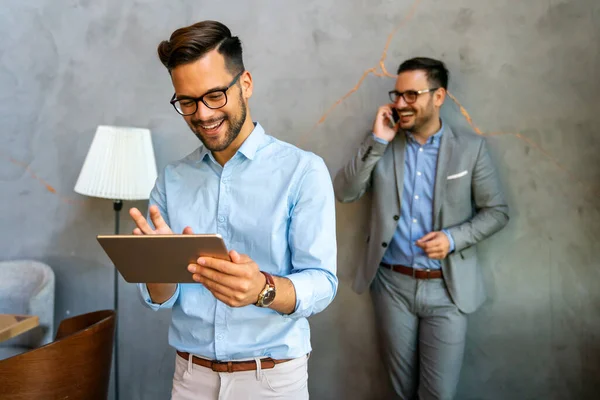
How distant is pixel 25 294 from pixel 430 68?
228 cm

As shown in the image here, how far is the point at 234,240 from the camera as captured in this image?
1427 millimetres

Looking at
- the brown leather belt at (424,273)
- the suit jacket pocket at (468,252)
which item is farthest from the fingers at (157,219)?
the suit jacket pocket at (468,252)

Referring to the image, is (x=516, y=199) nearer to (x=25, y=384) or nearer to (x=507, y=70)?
(x=507, y=70)

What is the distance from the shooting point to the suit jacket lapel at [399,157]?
2324 mm

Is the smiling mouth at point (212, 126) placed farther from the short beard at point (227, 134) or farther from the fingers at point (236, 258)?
the fingers at point (236, 258)

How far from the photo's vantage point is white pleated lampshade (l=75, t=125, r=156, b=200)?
8.03 feet

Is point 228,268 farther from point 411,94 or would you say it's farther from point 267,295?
point 411,94

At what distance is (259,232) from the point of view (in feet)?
4.56

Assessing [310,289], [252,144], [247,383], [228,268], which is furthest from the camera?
[252,144]

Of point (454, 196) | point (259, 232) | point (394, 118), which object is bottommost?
point (259, 232)

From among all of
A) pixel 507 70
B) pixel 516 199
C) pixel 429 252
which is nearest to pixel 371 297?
pixel 429 252

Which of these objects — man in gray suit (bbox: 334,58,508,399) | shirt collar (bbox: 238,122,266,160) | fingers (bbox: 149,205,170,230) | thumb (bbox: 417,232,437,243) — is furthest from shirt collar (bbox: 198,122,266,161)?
thumb (bbox: 417,232,437,243)

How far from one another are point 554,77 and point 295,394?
1877mm

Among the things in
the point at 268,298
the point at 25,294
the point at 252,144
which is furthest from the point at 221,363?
the point at 25,294
